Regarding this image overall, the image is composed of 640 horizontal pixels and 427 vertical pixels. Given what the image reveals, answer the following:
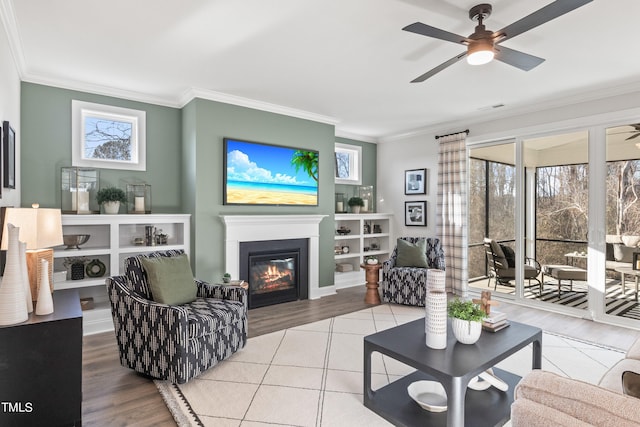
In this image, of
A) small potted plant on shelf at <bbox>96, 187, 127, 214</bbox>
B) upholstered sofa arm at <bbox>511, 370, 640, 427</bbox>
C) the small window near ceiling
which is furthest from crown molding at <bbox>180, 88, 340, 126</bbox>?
upholstered sofa arm at <bbox>511, 370, 640, 427</bbox>

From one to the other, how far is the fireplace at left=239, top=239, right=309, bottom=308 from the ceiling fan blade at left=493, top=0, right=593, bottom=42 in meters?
3.46

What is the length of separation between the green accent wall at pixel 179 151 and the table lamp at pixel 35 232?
5.71 feet

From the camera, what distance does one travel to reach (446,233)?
5438 millimetres

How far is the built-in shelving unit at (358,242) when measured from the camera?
231 inches

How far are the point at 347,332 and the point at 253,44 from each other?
116 inches

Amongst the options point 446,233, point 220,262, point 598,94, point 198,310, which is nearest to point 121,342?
point 198,310

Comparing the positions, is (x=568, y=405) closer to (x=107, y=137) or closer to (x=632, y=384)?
(x=632, y=384)

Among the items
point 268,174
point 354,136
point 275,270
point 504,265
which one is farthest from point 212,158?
point 504,265

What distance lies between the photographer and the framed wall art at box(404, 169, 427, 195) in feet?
19.4

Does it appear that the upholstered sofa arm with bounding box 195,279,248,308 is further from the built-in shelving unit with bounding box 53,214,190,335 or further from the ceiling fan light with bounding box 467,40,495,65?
the ceiling fan light with bounding box 467,40,495,65

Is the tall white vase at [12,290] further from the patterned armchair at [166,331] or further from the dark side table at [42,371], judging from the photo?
the patterned armchair at [166,331]

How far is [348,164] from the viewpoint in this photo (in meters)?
6.45

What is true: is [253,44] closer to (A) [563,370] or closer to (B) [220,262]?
(B) [220,262]

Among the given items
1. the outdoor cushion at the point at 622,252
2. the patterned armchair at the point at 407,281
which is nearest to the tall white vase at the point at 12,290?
the patterned armchair at the point at 407,281
